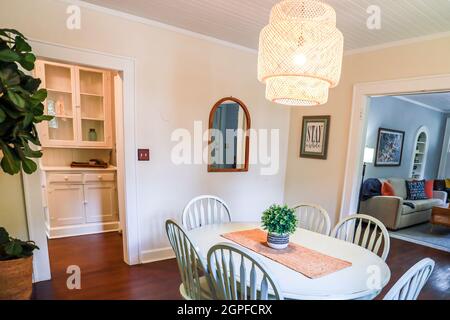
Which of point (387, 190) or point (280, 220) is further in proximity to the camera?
point (387, 190)

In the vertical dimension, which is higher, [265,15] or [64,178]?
[265,15]

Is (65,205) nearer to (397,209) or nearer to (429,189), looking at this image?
(397,209)

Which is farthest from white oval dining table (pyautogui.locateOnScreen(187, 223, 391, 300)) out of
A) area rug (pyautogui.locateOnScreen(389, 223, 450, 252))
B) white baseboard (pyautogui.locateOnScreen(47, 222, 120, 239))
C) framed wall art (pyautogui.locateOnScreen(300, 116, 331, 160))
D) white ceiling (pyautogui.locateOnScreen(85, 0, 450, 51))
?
area rug (pyautogui.locateOnScreen(389, 223, 450, 252))

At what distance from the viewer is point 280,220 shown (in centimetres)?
160

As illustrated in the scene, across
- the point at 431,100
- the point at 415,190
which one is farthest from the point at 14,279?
the point at 431,100

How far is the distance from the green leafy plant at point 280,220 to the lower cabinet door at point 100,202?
9.24 feet

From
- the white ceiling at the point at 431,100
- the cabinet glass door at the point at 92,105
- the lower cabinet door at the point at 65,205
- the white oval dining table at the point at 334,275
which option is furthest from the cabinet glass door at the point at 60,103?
the white ceiling at the point at 431,100

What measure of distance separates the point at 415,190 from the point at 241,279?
5.06 meters

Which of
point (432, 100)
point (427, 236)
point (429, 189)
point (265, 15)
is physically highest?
point (265, 15)

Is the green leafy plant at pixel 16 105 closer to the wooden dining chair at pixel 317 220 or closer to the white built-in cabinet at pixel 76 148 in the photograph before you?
the white built-in cabinet at pixel 76 148

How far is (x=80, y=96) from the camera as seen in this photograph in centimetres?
357

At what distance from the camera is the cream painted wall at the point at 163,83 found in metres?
2.18
